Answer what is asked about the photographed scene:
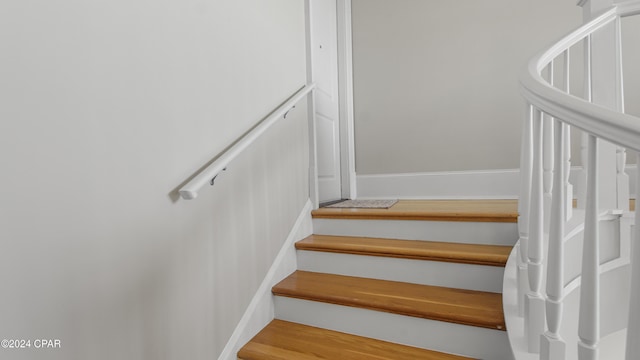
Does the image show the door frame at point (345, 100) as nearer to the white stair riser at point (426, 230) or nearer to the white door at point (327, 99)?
the white door at point (327, 99)

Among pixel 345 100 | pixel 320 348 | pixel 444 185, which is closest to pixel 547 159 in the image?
pixel 320 348

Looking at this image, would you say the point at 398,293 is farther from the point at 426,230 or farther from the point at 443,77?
the point at 443,77

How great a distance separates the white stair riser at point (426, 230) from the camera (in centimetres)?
163

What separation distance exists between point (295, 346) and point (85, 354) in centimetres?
76

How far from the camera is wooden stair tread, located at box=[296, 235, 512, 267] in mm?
1449

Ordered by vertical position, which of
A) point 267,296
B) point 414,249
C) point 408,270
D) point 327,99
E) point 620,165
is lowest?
point 267,296

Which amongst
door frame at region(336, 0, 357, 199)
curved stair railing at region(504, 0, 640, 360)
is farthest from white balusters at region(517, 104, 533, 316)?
door frame at region(336, 0, 357, 199)

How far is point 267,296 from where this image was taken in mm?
1604

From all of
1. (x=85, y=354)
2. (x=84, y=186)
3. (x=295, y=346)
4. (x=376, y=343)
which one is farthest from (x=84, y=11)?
(x=376, y=343)

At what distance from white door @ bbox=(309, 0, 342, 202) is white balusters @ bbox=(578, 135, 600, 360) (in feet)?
6.50

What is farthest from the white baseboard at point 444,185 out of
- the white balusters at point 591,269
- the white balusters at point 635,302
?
the white balusters at point 635,302

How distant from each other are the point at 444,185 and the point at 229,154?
2129 millimetres

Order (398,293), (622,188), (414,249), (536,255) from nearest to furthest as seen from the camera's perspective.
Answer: (536,255) → (622,188) → (398,293) → (414,249)

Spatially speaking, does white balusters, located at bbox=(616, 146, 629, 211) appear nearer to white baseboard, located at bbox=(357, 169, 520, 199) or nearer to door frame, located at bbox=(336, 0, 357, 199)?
white baseboard, located at bbox=(357, 169, 520, 199)
